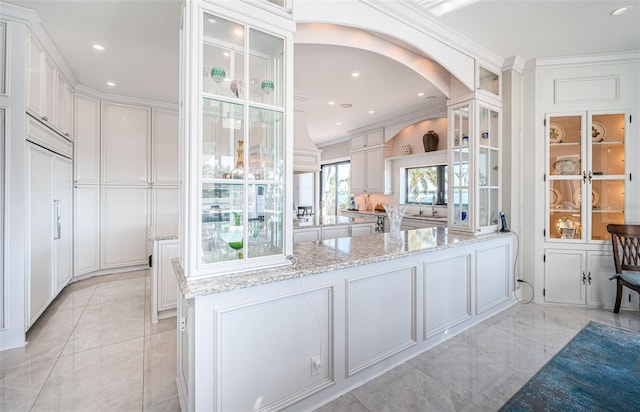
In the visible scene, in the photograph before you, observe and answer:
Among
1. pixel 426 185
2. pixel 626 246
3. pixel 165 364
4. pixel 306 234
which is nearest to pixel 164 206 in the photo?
pixel 306 234

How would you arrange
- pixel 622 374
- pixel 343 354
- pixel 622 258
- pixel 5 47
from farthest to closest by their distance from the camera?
pixel 622 258
pixel 5 47
pixel 622 374
pixel 343 354

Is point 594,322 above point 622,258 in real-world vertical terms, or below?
below

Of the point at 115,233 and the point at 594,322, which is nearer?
the point at 594,322

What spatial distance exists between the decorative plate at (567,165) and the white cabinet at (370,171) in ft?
9.72

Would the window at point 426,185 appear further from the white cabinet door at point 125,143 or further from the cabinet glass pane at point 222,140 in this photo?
the white cabinet door at point 125,143

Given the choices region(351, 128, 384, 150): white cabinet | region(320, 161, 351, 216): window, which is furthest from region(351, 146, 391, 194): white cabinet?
region(320, 161, 351, 216): window

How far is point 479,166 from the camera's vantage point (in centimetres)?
313

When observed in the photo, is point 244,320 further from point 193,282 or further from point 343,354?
point 343,354

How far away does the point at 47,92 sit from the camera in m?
3.08

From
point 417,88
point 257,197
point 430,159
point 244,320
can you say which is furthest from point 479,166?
point 244,320

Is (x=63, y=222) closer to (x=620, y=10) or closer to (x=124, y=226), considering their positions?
(x=124, y=226)

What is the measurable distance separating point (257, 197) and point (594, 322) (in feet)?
11.8

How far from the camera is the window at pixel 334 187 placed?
25.6 feet

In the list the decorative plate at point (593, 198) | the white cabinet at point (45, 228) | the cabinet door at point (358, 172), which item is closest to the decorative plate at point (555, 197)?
the decorative plate at point (593, 198)
